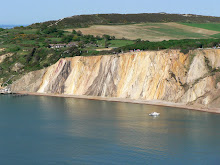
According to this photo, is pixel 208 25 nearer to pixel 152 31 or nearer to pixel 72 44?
pixel 152 31

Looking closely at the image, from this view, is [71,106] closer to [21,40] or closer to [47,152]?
[47,152]

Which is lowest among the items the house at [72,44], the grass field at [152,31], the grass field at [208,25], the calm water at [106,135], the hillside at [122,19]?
the calm water at [106,135]

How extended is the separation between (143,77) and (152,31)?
47905 mm

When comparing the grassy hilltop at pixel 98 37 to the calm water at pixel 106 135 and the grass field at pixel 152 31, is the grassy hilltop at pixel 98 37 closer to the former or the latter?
the grass field at pixel 152 31

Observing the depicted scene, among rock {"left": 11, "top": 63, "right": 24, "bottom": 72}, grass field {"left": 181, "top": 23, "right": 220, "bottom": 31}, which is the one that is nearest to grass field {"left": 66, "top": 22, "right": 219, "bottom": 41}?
grass field {"left": 181, "top": 23, "right": 220, "bottom": 31}

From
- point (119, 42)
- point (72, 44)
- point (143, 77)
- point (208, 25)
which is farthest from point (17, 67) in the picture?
point (208, 25)

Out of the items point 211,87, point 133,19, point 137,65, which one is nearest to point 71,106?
point 137,65

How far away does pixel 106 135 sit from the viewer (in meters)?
47.8

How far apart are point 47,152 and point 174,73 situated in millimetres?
32621

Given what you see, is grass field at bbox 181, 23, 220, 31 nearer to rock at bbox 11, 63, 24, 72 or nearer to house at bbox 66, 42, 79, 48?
house at bbox 66, 42, 79, 48

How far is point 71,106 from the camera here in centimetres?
6775

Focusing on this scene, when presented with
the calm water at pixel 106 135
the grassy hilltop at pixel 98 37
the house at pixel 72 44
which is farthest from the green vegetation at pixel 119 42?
the calm water at pixel 106 135

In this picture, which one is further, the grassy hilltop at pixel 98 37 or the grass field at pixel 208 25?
the grass field at pixel 208 25

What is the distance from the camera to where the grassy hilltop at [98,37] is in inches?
3580
